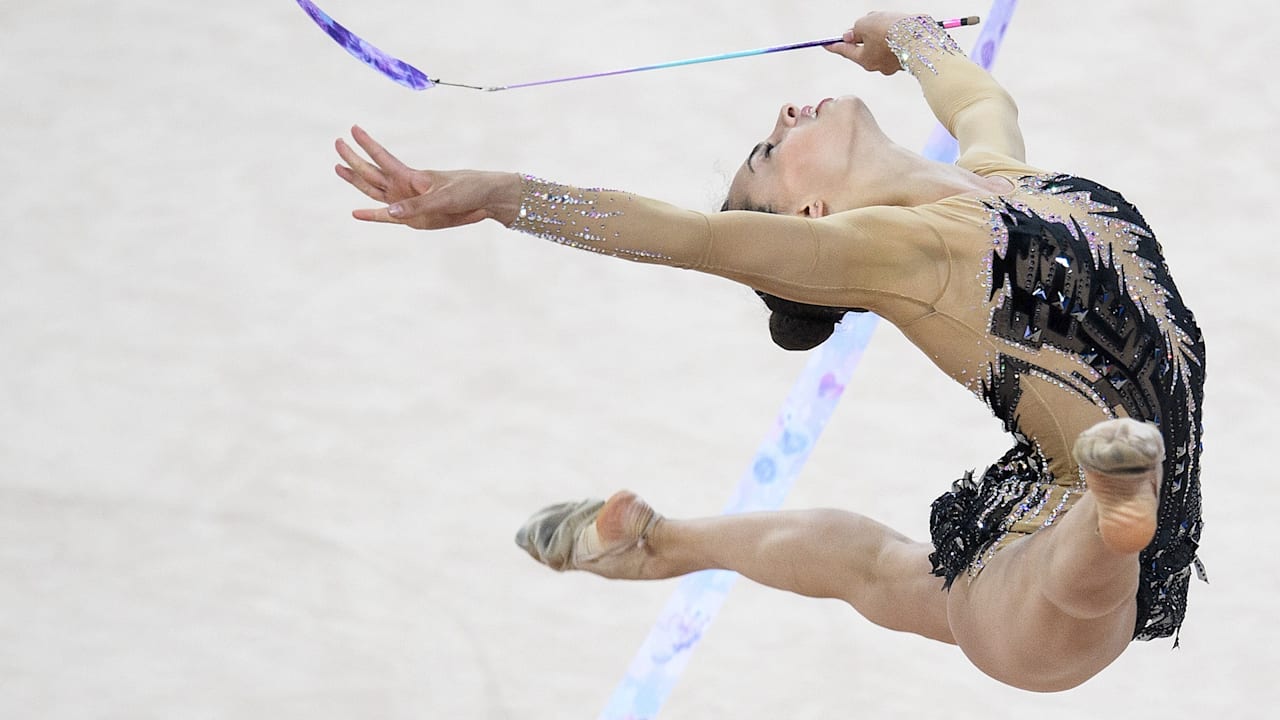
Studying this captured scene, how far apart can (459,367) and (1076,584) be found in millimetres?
1700

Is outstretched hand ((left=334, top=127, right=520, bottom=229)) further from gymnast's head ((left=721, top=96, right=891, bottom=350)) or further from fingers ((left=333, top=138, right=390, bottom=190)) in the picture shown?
gymnast's head ((left=721, top=96, right=891, bottom=350))

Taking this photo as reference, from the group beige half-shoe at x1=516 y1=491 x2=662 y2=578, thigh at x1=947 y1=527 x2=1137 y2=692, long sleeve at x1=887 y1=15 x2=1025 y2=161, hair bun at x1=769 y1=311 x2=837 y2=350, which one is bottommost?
beige half-shoe at x1=516 y1=491 x2=662 y2=578

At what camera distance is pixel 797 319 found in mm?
2367

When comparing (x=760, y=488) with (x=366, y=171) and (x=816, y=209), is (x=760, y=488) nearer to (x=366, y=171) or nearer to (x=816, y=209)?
(x=816, y=209)

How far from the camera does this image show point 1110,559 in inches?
72.0

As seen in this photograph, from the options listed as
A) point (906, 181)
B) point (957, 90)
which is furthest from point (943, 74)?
point (906, 181)

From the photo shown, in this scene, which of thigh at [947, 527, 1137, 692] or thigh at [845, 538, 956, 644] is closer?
thigh at [947, 527, 1137, 692]

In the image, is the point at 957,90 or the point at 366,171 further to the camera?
the point at 957,90

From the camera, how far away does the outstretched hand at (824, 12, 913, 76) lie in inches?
105

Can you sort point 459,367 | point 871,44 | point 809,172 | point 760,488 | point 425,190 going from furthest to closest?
point 459,367
point 760,488
point 871,44
point 809,172
point 425,190

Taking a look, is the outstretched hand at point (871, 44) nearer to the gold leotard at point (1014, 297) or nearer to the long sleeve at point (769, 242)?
the gold leotard at point (1014, 297)

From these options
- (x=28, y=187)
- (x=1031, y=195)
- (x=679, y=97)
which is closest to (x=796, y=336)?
(x=1031, y=195)

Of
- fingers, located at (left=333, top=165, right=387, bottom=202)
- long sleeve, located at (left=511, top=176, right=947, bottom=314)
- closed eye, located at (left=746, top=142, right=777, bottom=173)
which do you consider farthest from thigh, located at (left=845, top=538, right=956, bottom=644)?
fingers, located at (left=333, top=165, right=387, bottom=202)

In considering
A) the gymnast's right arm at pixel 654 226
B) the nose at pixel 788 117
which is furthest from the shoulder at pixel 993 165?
the gymnast's right arm at pixel 654 226
